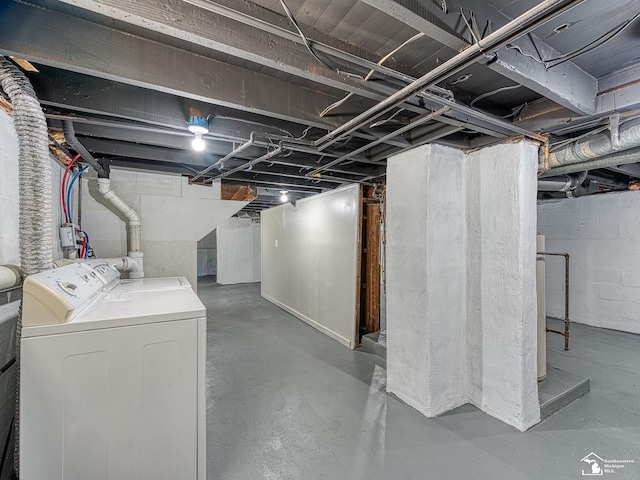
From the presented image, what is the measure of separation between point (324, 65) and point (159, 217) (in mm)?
2988

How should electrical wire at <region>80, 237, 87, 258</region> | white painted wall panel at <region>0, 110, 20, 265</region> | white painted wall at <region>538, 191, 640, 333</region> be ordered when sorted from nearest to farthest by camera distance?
1. white painted wall panel at <region>0, 110, 20, 265</region>
2. electrical wire at <region>80, 237, 87, 258</region>
3. white painted wall at <region>538, 191, 640, 333</region>

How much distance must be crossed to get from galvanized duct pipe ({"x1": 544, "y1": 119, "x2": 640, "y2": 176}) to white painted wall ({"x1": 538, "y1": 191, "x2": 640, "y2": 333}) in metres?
2.28

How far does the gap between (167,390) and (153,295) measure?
0.63 meters

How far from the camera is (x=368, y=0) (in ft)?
3.07

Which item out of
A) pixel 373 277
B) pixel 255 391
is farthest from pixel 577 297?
pixel 255 391

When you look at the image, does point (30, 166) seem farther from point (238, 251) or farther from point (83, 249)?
point (238, 251)

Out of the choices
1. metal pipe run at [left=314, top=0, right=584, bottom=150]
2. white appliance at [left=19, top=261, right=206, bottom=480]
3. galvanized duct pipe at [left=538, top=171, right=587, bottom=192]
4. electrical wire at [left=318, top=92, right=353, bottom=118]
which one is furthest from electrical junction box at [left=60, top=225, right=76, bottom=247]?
galvanized duct pipe at [left=538, top=171, right=587, bottom=192]

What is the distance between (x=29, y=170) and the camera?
1.28m

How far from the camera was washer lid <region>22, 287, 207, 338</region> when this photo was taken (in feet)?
3.60

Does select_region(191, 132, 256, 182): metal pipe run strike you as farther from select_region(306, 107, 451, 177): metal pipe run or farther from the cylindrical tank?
the cylindrical tank

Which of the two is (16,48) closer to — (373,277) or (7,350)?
(7,350)

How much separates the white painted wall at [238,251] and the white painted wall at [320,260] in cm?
262

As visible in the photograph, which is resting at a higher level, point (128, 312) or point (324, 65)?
point (324, 65)

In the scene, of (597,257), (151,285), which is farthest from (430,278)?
(597,257)
